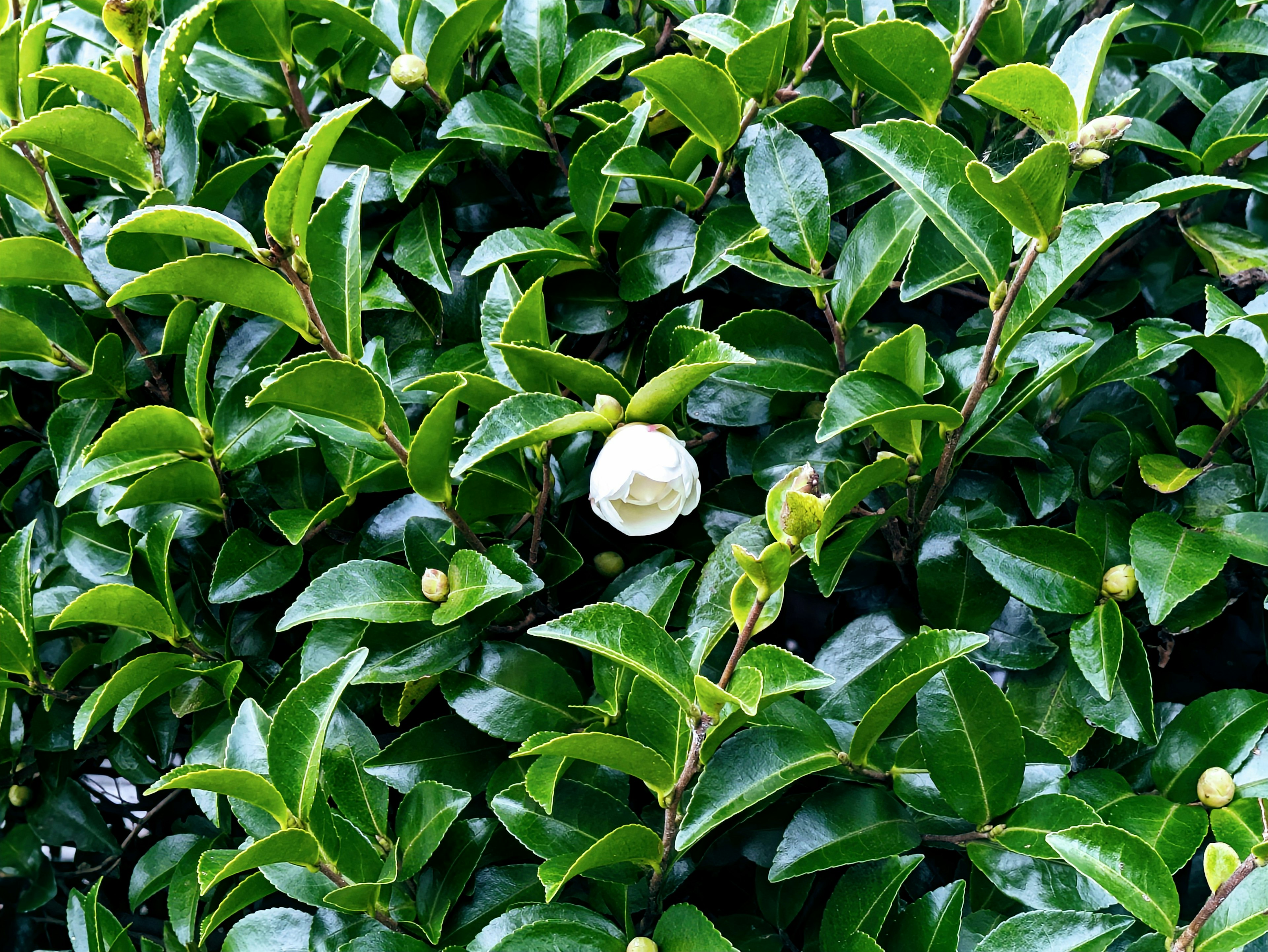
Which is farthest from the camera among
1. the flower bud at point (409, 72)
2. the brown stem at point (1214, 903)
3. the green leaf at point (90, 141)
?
the flower bud at point (409, 72)

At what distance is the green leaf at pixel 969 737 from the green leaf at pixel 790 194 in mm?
327

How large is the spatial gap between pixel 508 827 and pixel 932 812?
0.98 feet

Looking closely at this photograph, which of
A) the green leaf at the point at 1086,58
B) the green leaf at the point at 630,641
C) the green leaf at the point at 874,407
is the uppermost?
the green leaf at the point at 1086,58

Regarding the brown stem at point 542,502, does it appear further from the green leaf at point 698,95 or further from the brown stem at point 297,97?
the brown stem at point 297,97

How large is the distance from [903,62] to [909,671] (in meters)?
0.45

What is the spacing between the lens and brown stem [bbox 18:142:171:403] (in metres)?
0.87

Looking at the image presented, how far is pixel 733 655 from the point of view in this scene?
0.58 metres

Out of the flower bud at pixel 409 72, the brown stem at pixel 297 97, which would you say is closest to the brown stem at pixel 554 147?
the flower bud at pixel 409 72

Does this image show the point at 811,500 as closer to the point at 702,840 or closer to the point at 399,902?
the point at 702,840

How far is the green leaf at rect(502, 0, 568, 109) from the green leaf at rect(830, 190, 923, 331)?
306mm

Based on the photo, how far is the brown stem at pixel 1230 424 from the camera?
30.3 inches

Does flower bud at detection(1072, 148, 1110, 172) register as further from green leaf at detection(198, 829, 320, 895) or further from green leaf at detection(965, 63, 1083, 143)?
green leaf at detection(198, 829, 320, 895)

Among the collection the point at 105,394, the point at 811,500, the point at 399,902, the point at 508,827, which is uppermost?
the point at 811,500

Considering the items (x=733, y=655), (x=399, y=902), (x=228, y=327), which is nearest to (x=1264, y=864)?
(x=733, y=655)
